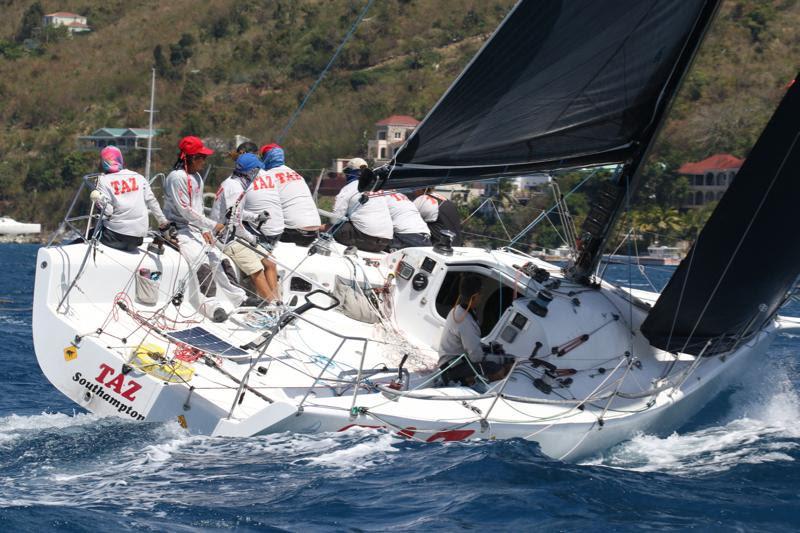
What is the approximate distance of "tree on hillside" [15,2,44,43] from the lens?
317 feet

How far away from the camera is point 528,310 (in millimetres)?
7387

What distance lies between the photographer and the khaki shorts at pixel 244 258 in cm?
836

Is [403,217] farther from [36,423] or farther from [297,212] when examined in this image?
[36,423]

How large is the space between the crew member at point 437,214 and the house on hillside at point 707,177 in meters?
30.6

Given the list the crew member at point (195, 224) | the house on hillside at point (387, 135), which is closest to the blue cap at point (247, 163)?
the crew member at point (195, 224)

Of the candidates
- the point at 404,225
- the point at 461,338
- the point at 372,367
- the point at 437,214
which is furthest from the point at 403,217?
the point at 461,338

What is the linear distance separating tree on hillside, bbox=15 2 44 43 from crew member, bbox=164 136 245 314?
3677 inches

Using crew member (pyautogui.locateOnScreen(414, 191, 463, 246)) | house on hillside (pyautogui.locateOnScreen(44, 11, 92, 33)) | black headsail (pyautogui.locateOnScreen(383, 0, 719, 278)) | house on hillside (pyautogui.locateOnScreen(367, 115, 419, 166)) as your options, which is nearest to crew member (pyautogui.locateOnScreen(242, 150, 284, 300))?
black headsail (pyautogui.locateOnScreen(383, 0, 719, 278))

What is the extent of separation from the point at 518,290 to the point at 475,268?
16.8 inches

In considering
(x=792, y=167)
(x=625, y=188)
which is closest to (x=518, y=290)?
(x=625, y=188)

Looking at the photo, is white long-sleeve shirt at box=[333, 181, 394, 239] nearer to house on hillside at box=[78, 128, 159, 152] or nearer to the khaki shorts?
the khaki shorts

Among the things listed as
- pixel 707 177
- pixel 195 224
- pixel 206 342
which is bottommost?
pixel 206 342

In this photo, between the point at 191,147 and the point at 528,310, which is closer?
the point at 528,310

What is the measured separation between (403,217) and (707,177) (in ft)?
122
